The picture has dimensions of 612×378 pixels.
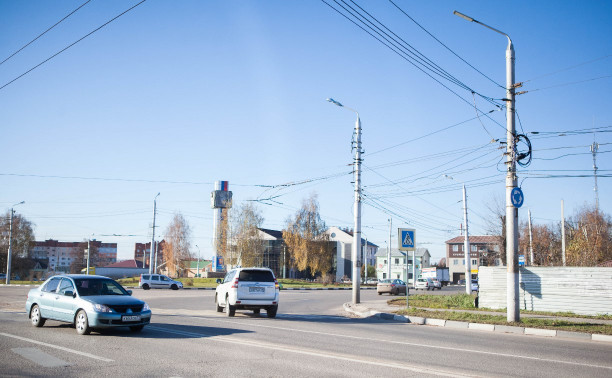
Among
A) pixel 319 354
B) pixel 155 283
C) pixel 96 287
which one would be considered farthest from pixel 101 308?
pixel 155 283

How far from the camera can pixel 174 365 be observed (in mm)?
7844

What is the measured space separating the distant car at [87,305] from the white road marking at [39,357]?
213cm

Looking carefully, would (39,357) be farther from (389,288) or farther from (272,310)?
(389,288)

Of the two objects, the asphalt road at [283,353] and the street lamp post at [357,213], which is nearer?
the asphalt road at [283,353]

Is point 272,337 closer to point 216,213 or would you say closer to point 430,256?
point 216,213

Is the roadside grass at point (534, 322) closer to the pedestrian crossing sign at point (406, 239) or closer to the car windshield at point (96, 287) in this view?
the pedestrian crossing sign at point (406, 239)

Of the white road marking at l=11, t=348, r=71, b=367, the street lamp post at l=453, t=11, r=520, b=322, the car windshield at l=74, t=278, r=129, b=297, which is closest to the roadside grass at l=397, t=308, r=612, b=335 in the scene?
the street lamp post at l=453, t=11, r=520, b=322

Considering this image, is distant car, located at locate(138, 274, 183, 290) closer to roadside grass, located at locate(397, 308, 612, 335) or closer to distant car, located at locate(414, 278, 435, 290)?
distant car, located at locate(414, 278, 435, 290)

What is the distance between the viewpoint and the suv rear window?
58.7ft

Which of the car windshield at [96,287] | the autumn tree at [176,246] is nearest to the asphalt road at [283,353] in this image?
the car windshield at [96,287]

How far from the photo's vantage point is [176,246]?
9006 centimetres

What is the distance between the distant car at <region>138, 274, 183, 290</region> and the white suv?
3306cm

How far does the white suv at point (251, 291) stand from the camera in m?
17.7

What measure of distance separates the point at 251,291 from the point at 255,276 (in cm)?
60
